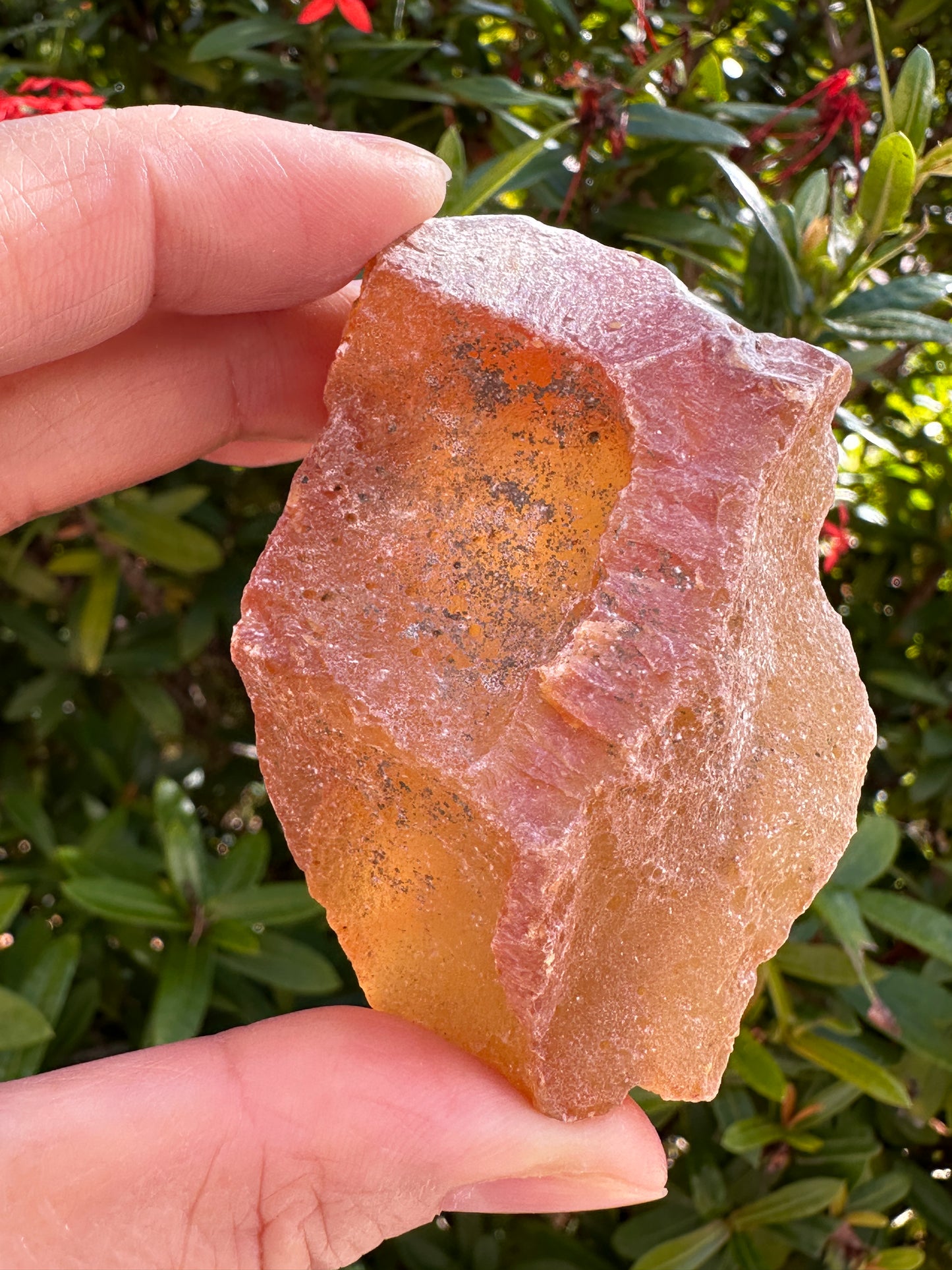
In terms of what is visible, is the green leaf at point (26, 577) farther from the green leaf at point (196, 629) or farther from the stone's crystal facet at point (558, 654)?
the stone's crystal facet at point (558, 654)

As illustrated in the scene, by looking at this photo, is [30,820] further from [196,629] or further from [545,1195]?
[545,1195]

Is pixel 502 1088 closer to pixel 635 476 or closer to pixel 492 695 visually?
pixel 492 695

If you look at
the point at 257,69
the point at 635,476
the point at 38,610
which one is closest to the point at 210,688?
the point at 38,610

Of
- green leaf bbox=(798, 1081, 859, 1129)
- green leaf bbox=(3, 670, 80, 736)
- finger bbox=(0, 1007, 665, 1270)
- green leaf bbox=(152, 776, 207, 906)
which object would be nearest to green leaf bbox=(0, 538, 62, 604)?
green leaf bbox=(3, 670, 80, 736)

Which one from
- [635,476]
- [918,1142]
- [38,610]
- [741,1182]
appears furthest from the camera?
[38,610]

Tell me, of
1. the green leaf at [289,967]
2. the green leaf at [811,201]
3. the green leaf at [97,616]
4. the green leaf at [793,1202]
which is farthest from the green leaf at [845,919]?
the green leaf at [97,616]

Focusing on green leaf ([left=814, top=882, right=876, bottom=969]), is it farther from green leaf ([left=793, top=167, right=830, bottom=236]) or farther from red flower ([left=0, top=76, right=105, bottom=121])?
red flower ([left=0, top=76, right=105, bottom=121])
